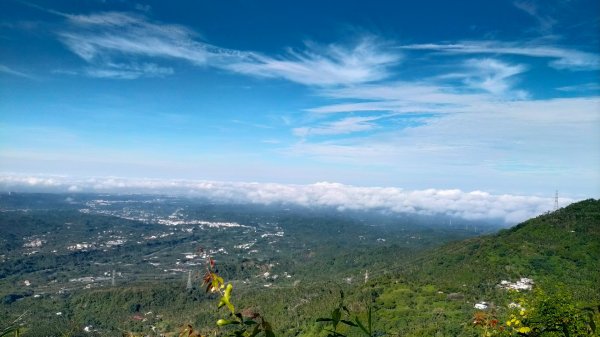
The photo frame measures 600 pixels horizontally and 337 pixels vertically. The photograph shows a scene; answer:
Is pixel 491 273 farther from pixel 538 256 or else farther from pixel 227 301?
pixel 227 301

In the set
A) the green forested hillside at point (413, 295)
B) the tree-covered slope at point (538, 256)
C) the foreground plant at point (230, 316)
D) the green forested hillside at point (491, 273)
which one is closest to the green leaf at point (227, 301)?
the foreground plant at point (230, 316)

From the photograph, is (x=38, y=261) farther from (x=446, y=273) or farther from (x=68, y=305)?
(x=446, y=273)

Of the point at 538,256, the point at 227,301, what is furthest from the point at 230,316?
the point at 538,256

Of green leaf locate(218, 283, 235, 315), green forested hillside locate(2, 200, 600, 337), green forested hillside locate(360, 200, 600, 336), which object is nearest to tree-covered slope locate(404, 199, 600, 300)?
green forested hillside locate(360, 200, 600, 336)

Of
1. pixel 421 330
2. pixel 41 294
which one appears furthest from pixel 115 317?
pixel 421 330

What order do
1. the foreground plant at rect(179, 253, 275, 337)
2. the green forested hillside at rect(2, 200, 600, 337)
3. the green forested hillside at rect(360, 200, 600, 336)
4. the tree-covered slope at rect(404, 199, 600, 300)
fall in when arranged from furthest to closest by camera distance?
1. the tree-covered slope at rect(404, 199, 600, 300)
2. the green forested hillside at rect(2, 200, 600, 337)
3. the green forested hillside at rect(360, 200, 600, 336)
4. the foreground plant at rect(179, 253, 275, 337)

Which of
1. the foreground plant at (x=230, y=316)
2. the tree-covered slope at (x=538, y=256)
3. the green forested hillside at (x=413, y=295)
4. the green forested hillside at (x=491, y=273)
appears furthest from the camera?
the tree-covered slope at (x=538, y=256)

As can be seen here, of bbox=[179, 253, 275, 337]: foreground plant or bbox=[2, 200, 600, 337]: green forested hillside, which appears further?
bbox=[2, 200, 600, 337]: green forested hillside

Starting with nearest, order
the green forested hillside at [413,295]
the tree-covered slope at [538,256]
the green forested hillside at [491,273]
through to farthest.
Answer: the green forested hillside at [491,273]
the green forested hillside at [413,295]
the tree-covered slope at [538,256]

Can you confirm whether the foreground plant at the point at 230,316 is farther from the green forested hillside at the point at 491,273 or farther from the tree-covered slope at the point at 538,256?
the tree-covered slope at the point at 538,256

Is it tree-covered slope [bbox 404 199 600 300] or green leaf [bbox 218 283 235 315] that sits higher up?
green leaf [bbox 218 283 235 315]

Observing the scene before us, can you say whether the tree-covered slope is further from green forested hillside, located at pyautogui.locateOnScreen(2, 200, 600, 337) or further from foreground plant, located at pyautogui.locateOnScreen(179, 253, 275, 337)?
foreground plant, located at pyautogui.locateOnScreen(179, 253, 275, 337)

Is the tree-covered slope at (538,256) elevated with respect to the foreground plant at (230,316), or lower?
lower
